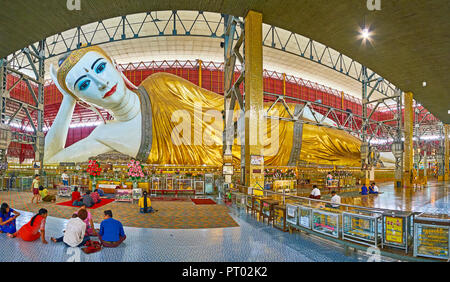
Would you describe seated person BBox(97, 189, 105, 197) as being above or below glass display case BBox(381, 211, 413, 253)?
below

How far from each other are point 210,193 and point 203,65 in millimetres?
13352

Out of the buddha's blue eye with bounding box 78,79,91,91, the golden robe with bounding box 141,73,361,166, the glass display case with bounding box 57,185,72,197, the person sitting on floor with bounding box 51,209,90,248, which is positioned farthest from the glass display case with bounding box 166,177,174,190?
the person sitting on floor with bounding box 51,209,90,248

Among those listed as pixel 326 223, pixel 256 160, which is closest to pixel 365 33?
→ pixel 256 160

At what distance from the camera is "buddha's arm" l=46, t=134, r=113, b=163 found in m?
13.2

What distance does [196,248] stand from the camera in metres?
3.88

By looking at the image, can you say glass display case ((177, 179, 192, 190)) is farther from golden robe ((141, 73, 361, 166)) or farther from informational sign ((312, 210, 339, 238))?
informational sign ((312, 210, 339, 238))

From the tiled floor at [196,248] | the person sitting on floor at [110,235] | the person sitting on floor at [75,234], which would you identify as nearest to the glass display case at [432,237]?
the tiled floor at [196,248]

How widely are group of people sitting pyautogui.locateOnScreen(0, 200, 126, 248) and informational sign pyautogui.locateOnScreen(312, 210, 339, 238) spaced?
3.18m

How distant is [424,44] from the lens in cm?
994

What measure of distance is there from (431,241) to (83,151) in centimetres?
1451

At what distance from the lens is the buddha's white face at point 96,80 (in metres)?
11.3

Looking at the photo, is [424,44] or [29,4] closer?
[29,4]

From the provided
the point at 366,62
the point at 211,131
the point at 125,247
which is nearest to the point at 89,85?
the point at 211,131
